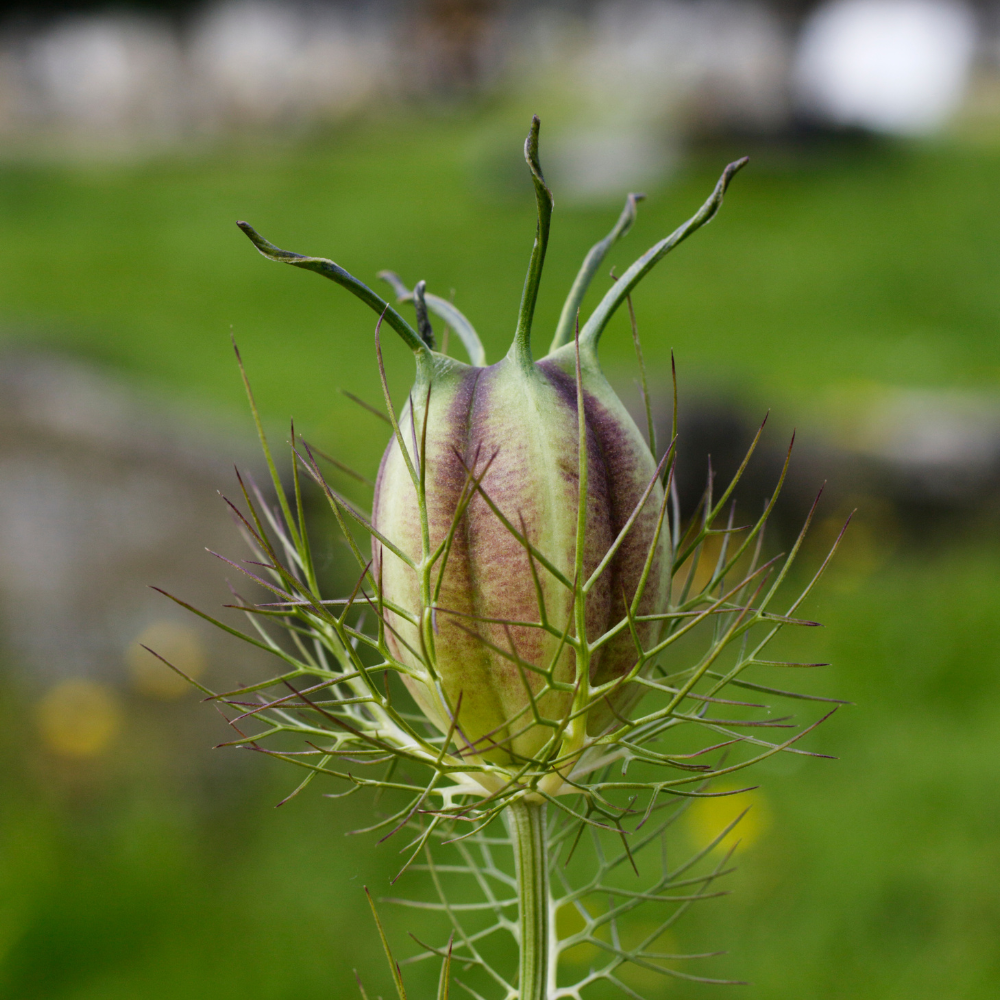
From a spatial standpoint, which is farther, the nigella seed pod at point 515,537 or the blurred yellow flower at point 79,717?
the blurred yellow flower at point 79,717

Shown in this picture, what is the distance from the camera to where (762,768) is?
210cm

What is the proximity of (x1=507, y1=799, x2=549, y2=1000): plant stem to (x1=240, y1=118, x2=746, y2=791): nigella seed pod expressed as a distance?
0.06ft

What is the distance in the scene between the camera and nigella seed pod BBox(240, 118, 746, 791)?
0.46 meters

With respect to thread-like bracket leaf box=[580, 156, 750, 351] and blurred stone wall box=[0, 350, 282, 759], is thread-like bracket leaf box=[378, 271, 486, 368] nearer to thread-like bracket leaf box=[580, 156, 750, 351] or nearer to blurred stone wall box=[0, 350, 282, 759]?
thread-like bracket leaf box=[580, 156, 750, 351]

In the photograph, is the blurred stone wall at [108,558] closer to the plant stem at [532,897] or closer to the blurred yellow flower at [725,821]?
the blurred yellow flower at [725,821]

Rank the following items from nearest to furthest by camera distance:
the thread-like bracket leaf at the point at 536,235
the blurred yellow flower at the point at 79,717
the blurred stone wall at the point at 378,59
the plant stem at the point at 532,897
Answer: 1. the thread-like bracket leaf at the point at 536,235
2. the plant stem at the point at 532,897
3. the blurred yellow flower at the point at 79,717
4. the blurred stone wall at the point at 378,59

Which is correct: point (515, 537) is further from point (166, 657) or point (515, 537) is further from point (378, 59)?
point (378, 59)

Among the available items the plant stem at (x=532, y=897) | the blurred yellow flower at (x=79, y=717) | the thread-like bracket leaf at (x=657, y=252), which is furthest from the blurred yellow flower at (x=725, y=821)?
the thread-like bracket leaf at (x=657, y=252)

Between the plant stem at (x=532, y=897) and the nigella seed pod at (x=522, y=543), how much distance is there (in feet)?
0.06

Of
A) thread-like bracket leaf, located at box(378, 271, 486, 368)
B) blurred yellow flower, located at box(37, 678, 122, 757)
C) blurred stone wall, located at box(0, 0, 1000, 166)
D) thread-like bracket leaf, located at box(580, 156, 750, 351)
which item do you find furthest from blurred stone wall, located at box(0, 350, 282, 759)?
blurred stone wall, located at box(0, 0, 1000, 166)

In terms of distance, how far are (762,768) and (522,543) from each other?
1797 millimetres

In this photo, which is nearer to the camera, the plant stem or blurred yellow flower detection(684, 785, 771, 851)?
the plant stem

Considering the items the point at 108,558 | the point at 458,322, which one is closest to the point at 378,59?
the point at 108,558

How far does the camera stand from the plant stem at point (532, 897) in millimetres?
504
